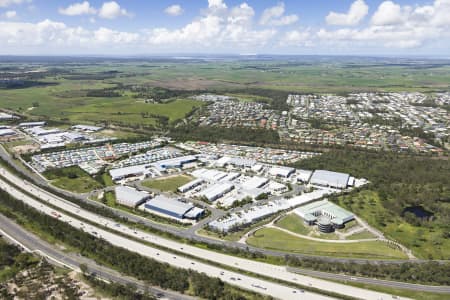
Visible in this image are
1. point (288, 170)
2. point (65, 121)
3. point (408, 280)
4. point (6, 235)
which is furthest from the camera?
point (65, 121)

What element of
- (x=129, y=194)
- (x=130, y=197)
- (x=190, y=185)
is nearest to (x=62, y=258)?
(x=130, y=197)

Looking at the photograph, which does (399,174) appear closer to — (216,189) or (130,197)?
(216,189)

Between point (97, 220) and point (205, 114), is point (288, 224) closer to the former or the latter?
point (97, 220)

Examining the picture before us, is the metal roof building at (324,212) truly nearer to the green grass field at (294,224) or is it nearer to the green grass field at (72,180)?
the green grass field at (294,224)

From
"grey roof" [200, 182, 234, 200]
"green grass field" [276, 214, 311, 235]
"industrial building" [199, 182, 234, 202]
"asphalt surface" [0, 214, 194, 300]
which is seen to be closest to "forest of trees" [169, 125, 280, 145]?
"grey roof" [200, 182, 234, 200]

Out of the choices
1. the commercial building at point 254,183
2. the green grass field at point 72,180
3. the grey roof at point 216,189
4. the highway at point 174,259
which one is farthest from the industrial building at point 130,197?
the commercial building at point 254,183

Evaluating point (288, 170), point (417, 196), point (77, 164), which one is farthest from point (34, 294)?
point (417, 196)
